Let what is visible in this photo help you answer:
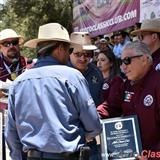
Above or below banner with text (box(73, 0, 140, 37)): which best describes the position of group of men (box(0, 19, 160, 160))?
below

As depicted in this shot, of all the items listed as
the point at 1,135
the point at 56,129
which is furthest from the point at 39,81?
the point at 1,135

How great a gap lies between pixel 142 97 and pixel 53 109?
0.77 metres

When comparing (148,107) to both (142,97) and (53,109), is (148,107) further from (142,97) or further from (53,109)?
(53,109)

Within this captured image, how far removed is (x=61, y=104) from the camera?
10.9 feet

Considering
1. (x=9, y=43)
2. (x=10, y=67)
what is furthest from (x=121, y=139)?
(x=9, y=43)

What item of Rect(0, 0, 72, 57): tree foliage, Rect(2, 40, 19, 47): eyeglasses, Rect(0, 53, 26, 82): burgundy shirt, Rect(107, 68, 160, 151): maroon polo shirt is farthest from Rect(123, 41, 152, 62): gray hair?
Rect(0, 0, 72, 57): tree foliage

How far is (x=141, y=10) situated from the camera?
11023mm

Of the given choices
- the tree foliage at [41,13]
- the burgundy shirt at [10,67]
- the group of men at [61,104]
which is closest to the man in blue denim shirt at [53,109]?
the group of men at [61,104]

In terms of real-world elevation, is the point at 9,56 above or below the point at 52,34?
below

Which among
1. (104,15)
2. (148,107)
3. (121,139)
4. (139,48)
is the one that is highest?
(104,15)

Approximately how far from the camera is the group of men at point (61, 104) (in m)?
3.34

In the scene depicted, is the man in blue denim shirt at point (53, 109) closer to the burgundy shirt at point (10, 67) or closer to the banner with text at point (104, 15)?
the burgundy shirt at point (10, 67)

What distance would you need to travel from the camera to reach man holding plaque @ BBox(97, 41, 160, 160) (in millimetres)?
3623

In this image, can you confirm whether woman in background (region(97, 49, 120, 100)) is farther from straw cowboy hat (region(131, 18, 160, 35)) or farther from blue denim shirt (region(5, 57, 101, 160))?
blue denim shirt (region(5, 57, 101, 160))
